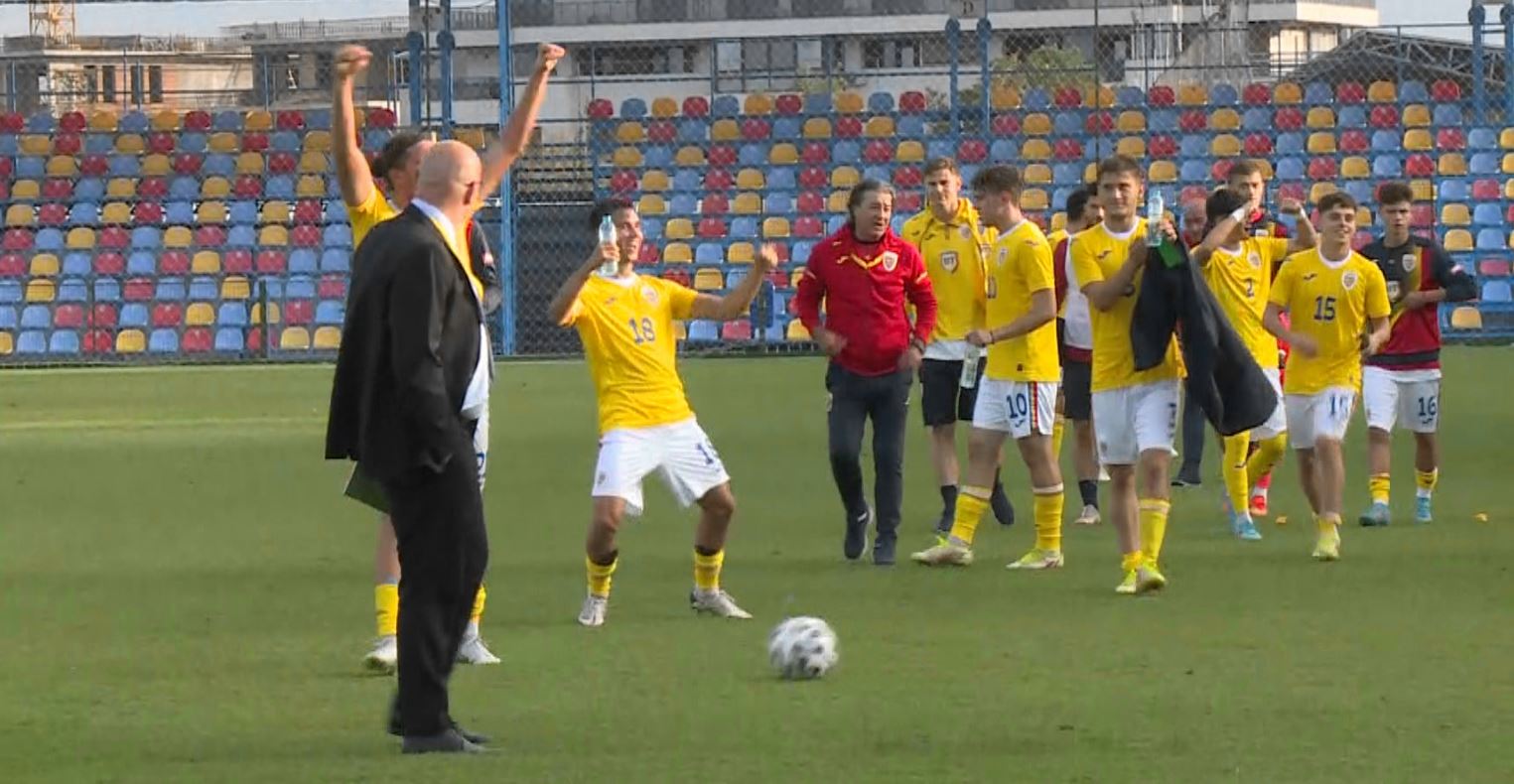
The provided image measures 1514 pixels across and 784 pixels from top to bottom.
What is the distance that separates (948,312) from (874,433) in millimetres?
1213

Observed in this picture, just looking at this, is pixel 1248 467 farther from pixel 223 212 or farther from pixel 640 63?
pixel 640 63

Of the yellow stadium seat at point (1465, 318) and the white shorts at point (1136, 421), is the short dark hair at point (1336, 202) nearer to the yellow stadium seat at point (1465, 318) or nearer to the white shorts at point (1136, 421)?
the white shorts at point (1136, 421)

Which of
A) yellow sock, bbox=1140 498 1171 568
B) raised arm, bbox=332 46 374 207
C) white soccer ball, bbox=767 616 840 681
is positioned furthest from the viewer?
yellow sock, bbox=1140 498 1171 568

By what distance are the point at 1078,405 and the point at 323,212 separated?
21753 mm

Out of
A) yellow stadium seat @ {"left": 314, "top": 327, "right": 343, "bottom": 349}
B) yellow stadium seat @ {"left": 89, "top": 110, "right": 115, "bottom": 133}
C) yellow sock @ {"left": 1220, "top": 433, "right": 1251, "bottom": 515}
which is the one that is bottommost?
yellow sock @ {"left": 1220, "top": 433, "right": 1251, "bottom": 515}

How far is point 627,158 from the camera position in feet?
116

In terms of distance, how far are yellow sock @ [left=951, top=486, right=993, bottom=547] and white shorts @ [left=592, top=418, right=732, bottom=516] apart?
215 cm

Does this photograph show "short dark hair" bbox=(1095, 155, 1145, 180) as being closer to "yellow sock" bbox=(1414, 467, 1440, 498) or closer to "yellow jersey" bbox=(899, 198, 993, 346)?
"yellow jersey" bbox=(899, 198, 993, 346)

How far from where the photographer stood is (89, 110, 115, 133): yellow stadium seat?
37594 mm

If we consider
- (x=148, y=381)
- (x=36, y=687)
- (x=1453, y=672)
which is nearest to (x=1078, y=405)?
(x=1453, y=672)

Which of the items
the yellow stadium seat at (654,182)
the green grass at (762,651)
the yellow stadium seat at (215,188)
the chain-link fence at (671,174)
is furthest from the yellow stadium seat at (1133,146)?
the green grass at (762,651)

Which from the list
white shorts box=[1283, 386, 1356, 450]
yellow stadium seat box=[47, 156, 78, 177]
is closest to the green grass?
white shorts box=[1283, 386, 1356, 450]

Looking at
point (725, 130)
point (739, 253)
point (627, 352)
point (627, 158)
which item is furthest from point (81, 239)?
point (627, 352)

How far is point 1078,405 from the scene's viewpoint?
14977 millimetres
